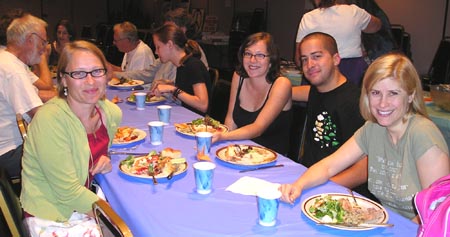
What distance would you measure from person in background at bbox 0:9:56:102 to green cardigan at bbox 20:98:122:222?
1273 mm

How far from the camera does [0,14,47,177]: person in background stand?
7.88ft

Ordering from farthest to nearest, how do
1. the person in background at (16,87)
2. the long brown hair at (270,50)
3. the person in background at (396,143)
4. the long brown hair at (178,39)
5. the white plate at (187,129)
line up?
1. the long brown hair at (178,39)
2. the long brown hair at (270,50)
3. the person in background at (16,87)
4. the white plate at (187,129)
5. the person in background at (396,143)

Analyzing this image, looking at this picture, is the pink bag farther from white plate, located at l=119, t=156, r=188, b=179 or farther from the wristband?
the wristband

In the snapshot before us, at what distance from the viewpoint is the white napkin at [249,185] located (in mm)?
1563

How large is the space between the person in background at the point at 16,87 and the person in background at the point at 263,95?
3.92 ft

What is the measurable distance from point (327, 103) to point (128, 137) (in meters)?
1.03

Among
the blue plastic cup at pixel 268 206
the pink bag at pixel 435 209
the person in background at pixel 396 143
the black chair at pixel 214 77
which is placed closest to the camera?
the pink bag at pixel 435 209

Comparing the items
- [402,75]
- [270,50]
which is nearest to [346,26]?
[270,50]

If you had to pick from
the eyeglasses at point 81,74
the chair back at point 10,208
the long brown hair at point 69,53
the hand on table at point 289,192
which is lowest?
the chair back at point 10,208

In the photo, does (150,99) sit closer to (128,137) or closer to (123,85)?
(123,85)

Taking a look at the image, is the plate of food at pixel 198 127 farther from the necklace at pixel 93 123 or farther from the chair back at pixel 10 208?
the chair back at pixel 10 208

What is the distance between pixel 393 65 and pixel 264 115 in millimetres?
929

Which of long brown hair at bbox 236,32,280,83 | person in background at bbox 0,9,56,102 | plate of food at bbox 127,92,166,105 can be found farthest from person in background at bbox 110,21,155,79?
long brown hair at bbox 236,32,280,83

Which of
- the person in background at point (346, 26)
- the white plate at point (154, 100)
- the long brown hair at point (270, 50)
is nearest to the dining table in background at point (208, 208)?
the long brown hair at point (270, 50)
